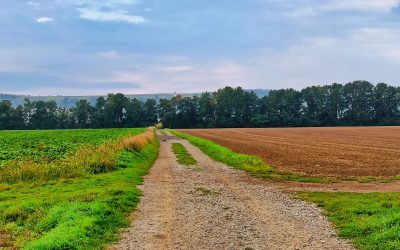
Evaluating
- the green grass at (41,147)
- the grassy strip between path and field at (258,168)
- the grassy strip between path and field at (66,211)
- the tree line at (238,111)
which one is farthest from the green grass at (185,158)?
the tree line at (238,111)

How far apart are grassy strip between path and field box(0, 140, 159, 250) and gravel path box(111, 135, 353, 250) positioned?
737 mm

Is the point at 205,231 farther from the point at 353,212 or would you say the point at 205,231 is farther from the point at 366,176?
the point at 366,176

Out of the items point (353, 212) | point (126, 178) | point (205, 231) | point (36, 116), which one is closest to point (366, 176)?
point (353, 212)

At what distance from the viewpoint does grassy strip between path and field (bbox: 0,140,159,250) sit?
35.3 feet

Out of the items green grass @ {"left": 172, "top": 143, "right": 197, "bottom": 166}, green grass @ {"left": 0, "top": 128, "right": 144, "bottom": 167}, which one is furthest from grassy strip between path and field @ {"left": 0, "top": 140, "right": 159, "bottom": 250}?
green grass @ {"left": 172, "top": 143, "right": 197, "bottom": 166}

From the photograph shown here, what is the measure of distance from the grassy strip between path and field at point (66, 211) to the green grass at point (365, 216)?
6599 millimetres

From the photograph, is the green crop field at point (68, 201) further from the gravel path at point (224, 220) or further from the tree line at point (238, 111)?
the tree line at point (238, 111)

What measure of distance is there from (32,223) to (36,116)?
6760 inches

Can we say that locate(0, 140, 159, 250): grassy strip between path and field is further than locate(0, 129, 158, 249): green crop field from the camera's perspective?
No

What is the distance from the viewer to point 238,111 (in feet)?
542

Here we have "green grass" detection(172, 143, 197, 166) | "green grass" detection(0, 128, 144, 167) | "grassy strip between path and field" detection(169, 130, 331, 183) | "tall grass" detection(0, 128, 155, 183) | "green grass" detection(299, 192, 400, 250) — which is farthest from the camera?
"green grass" detection(172, 143, 197, 166)

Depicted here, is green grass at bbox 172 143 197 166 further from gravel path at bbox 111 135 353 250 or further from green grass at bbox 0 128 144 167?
gravel path at bbox 111 135 353 250

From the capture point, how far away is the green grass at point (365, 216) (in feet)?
34.7

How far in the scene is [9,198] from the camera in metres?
17.1
